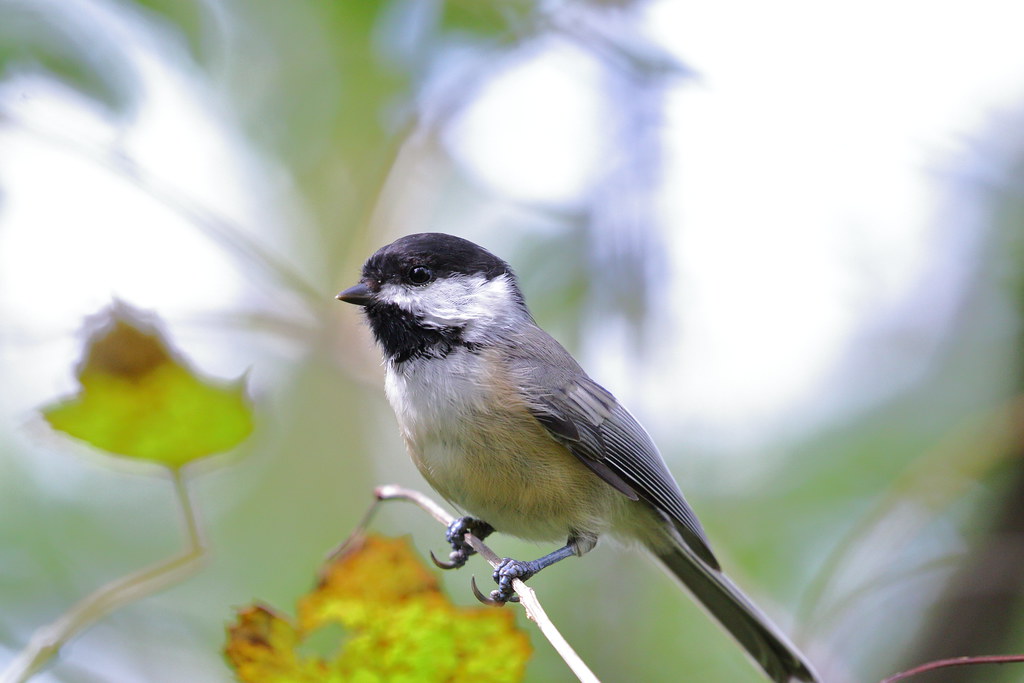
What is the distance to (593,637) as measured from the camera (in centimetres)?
241

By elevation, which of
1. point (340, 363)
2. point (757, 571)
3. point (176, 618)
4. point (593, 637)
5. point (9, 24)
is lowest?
point (176, 618)

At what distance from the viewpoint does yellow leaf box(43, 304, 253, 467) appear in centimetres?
145

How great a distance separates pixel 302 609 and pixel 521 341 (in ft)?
→ 3.23

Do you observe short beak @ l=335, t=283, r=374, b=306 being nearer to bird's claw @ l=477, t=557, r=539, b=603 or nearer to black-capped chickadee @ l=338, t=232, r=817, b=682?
black-capped chickadee @ l=338, t=232, r=817, b=682

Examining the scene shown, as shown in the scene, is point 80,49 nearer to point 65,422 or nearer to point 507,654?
point 65,422

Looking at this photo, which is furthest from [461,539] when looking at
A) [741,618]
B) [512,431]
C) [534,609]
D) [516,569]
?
[534,609]

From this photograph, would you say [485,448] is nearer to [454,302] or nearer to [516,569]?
[516,569]

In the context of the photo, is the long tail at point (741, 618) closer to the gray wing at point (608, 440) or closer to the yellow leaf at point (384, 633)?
the gray wing at point (608, 440)

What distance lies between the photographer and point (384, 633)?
1242mm

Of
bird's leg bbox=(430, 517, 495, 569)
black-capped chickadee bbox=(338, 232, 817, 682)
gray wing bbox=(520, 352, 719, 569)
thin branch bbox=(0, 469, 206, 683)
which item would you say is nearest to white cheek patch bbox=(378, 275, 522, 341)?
black-capped chickadee bbox=(338, 232, 817, 682)

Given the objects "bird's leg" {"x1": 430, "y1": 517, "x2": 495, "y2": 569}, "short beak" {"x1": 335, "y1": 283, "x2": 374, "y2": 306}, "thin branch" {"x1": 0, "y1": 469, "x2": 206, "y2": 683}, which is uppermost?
"short beak" {"x1": 335, "y1": 283, "x2": 374, "y2": 306}

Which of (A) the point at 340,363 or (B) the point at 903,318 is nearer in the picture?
(A) the point at 340,363

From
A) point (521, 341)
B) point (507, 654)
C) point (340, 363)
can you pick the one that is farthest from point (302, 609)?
point (340, 363)

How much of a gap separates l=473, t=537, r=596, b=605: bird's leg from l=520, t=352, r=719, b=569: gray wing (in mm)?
176
